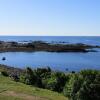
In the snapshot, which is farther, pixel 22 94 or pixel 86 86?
pixel 22 94

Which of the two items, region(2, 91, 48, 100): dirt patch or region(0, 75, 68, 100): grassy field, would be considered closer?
region(2, 91, 48, 100): dirt patch

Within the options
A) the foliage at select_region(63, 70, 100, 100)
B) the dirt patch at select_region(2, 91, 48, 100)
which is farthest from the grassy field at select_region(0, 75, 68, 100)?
the foliage at select_region(63, 70, 100, 100)

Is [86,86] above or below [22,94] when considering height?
above

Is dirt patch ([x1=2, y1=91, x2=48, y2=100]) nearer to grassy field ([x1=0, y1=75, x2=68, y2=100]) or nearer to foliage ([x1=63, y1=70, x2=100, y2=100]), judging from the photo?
grassy field ([x1=0, y1=75, x2=68, y2=100])

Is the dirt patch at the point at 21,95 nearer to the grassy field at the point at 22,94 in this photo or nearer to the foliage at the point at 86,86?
the grassy field at the point at 22,94

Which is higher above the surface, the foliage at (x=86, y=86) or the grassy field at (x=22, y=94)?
the foliage at (x=86, y=86)

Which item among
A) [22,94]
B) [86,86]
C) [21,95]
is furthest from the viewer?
[22,94]

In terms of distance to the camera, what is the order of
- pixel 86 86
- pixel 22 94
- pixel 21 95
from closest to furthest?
1. pixel 86 86
2. pixel 21 95
3. pixel 22 94

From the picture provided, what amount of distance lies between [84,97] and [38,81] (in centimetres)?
1042

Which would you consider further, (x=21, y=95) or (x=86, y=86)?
(x=21, y=95)

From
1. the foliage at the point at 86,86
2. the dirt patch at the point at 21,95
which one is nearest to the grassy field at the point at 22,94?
the dirt patch at the point at 21,95

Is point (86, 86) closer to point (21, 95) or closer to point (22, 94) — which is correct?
point (21, 95)

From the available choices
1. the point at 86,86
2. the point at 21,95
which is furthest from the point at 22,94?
the point at 86,86

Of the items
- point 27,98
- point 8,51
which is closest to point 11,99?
point 27,98
